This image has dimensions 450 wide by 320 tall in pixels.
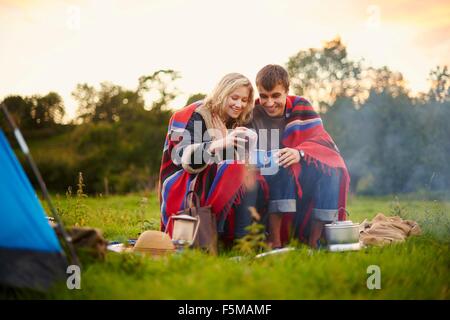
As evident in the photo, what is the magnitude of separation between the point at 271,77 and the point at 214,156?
899 millimetres

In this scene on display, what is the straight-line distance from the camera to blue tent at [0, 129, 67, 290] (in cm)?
323

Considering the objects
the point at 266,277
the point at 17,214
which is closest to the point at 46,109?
the point at 17,214

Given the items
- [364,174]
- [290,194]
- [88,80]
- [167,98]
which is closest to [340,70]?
[364,174]

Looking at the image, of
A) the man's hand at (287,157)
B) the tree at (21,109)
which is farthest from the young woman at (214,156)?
the tree at (21,109)

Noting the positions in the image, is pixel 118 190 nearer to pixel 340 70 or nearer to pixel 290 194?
pixel 340 70

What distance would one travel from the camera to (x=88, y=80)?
23453mm

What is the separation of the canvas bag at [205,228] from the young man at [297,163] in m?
0.53

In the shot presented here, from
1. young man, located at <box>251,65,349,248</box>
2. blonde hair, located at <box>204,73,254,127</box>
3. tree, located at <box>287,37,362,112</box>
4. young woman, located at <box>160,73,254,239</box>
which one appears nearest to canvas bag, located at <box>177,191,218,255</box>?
young woman, located at <box>160,73,254,239</box>

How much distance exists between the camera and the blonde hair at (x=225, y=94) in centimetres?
480

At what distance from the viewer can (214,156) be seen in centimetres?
468

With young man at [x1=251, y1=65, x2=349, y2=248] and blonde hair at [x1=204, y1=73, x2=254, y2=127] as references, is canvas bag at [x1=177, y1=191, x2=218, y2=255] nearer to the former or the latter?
young man at [x1=251, y1=65, x2=349, y2=248]

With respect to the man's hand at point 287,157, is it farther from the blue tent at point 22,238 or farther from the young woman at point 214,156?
the blue tent at point 22,238

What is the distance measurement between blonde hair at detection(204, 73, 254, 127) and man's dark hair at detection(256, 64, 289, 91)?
4.8 inches
